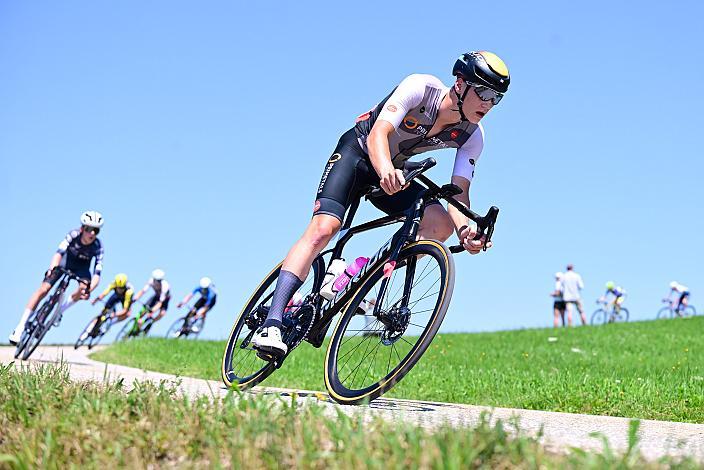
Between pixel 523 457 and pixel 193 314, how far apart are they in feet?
79.0

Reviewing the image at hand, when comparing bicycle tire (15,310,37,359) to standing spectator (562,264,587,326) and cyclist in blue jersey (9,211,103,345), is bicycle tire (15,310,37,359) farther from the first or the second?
standing spectator (562,264,587,326)

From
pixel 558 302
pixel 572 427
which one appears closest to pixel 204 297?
pixel 558 302

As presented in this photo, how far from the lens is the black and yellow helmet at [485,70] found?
5207mm

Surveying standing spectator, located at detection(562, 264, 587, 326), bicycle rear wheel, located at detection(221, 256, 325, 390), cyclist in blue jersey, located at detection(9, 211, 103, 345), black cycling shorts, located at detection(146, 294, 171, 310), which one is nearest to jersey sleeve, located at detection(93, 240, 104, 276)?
cyclist in blue jersey, located at detection(9, 211, 103, 345)

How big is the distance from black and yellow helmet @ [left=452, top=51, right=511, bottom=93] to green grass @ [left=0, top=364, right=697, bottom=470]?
93.7 inches

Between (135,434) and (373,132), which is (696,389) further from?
(135,434)

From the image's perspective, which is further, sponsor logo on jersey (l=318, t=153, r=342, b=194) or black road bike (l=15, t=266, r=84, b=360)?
black road bike (l=15, t=266, r=84, b=360)

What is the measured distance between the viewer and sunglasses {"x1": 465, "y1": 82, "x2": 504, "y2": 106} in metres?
5.29

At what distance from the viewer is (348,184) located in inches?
221

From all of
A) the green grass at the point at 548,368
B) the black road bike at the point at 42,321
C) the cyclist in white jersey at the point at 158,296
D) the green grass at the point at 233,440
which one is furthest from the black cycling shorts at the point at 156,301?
the green grass at the point at 233,440

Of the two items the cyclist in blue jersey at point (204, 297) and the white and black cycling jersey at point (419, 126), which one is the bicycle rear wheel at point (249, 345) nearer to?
the white and black cycling jersey at point (419, 126)

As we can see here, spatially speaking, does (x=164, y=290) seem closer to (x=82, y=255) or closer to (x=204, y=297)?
(x=204, y=297)

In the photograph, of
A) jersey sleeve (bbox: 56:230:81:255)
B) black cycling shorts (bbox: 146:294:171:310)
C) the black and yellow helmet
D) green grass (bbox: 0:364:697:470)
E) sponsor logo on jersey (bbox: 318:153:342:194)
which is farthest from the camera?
black cycling shorts (bbox: 146:294:171:310)

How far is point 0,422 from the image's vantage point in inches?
153
